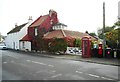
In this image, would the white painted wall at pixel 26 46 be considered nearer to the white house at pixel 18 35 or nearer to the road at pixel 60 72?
the white house at pixel 18 35

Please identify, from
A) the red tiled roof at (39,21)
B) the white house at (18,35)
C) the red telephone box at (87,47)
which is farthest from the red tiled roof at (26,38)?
the red telephone box at (87,47)

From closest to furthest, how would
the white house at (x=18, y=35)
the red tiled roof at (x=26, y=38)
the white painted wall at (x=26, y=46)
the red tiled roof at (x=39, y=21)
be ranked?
1. the red tiled roof at (x=39, y=21)
2. the white painted wall at (x=26, y=46)
3. the red tiled roof at (x=26, y=38)
4. the white house at (x=18, y=35)

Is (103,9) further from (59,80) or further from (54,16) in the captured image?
(54,16)

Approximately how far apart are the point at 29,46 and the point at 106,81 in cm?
3549

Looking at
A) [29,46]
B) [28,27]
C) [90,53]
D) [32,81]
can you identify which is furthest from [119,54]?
[28,27]

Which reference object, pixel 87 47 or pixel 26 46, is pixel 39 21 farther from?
pixel 87 47

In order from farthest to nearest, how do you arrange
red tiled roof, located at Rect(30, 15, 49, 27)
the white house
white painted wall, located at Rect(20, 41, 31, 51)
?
the white house → white painted wall, located at Rect(20, 41, 31, 51) → red tiled roof, located at Rect(30, 15, 49, 27)

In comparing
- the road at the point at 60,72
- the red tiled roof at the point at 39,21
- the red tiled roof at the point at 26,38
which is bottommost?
the road at the point at 60,72

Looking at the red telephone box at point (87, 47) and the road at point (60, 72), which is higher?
the red telephone box at point (87, 47)

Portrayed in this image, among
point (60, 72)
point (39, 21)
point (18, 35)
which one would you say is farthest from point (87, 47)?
point (18, 35)

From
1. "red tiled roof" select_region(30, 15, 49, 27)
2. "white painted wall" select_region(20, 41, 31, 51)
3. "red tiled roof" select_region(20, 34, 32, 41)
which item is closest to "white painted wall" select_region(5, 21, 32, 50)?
"red tiled roof" select_region(20, 34, 32, 41)

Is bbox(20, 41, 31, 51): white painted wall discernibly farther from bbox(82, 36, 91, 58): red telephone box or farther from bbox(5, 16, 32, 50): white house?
bbox(82, 36, 91, 58): red telephone box

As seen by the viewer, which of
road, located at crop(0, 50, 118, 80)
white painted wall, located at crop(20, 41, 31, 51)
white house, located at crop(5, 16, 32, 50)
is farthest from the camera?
white house, located at crop(5, 16, 32, 50)

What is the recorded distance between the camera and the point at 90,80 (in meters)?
10.8
